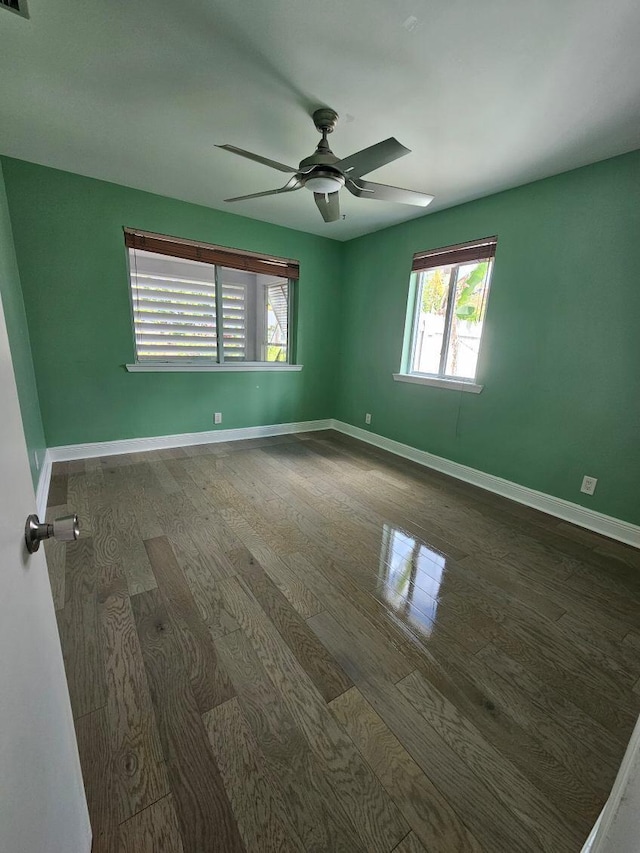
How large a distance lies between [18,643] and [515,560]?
2.28 m

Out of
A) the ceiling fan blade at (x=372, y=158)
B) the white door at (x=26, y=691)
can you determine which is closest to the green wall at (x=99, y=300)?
the ceiling fan blade at (x=372, y=158)

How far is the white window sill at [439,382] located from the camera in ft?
10.2

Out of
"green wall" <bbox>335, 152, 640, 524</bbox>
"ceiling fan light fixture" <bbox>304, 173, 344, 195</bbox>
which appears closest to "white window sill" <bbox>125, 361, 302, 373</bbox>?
"green wall" <bbox>335, 152, 640, 524</bbox>

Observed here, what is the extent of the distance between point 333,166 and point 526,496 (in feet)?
8.79

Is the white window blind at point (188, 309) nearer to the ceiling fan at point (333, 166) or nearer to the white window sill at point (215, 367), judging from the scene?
the white window sill at point (215, 367)

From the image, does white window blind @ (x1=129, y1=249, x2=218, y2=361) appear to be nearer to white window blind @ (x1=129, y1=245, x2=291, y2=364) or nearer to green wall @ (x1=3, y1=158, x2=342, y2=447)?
white window blind @ (x1=129, y1=245, x2=291, y2=364)

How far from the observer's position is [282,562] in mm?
1928

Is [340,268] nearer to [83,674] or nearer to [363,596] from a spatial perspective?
[363,596]

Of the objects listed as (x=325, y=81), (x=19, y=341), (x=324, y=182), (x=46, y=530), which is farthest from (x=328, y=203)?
(x=46, y=530)

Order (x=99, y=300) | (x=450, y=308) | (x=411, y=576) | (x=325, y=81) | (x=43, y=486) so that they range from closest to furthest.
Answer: (x=325, y=81)
(x=411, y=576)
(x=43, y=486)
(x=99, y=300)
(x=450, y=308)

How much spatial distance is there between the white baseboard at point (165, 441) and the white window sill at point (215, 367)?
673 millimetres

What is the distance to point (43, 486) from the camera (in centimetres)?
249

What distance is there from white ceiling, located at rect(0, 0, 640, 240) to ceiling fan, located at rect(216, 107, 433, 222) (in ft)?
0.45

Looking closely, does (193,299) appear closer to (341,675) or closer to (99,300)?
(99,300)
